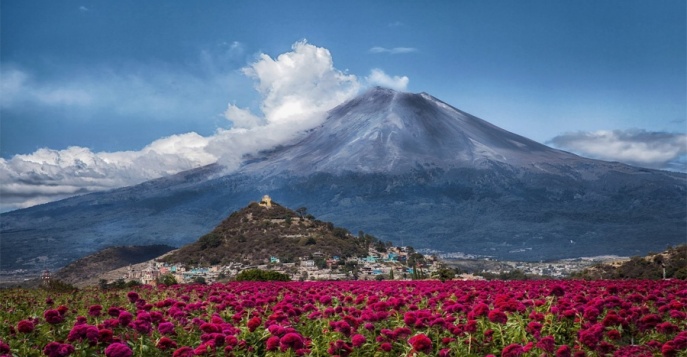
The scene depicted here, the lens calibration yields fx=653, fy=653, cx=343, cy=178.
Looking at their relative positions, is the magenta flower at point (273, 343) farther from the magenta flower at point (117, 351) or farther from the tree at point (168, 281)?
the tree at point (168, 281)

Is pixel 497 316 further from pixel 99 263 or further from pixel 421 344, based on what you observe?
pixel 99 263

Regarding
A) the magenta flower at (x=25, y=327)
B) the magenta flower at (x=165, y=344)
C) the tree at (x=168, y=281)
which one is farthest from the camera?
Result: the tree at (x=168, y=281)

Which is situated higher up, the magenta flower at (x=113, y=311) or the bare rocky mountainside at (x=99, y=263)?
the magenta flower at (x=113, y=311)

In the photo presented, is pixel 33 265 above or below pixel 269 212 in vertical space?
below

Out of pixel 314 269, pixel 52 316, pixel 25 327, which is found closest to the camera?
pixel 25 327

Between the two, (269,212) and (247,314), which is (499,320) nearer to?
(247,314)

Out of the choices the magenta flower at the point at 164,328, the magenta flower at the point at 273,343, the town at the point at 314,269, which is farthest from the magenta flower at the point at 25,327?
the town at the point at 314,269

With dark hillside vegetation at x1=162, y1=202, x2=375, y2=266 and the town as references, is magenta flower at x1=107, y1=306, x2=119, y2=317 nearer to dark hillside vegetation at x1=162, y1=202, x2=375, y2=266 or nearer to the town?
the town

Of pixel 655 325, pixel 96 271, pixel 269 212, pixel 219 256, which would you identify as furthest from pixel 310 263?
pixel 655 325

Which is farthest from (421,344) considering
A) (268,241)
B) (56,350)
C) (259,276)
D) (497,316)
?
(268,241)

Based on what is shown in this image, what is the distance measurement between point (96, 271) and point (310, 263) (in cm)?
3790

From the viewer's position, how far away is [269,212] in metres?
85.1

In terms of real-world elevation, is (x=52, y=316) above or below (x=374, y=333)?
above

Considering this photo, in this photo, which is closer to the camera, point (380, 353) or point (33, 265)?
point (380, 353)
